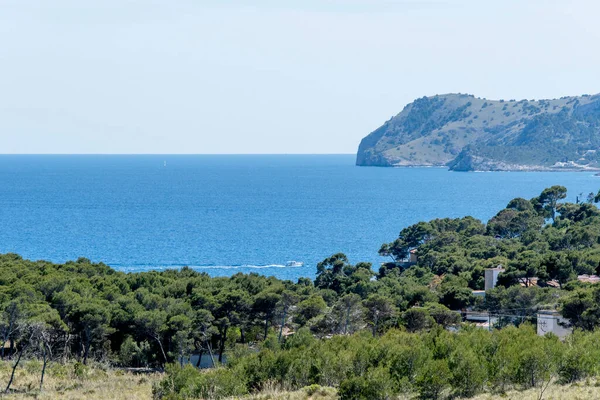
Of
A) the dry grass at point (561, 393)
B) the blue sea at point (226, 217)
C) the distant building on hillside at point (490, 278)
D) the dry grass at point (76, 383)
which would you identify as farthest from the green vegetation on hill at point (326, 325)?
the blue sea at point (226, 217)

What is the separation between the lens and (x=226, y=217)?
10050 centimetres

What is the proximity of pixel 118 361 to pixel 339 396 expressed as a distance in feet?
41.8

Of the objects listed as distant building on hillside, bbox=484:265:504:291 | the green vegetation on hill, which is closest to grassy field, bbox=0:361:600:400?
the green vegetation on hill

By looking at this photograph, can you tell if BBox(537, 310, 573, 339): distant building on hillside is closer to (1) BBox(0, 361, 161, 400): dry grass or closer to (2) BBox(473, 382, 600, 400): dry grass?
(2) BBox(473, 382, 600, 400): dry grass

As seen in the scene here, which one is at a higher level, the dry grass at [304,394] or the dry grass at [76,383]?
the dry grass at [304,394]

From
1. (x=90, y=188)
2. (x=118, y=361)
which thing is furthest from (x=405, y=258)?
(x=90, y=188)

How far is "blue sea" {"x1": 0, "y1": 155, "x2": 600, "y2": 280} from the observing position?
6781 cm

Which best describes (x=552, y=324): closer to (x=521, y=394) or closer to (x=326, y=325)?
(x=326, y=325)

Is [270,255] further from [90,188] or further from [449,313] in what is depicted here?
[90,188]

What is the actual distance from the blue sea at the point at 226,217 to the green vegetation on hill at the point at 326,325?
21.0m

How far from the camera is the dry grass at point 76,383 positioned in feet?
62.4

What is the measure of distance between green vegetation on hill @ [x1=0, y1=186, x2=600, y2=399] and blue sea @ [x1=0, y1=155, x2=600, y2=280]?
2102 centimetres

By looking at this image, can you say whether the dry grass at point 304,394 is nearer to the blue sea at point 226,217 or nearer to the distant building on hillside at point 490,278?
the distant building on hillside at point 490,278

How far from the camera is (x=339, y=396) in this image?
15.8 m
